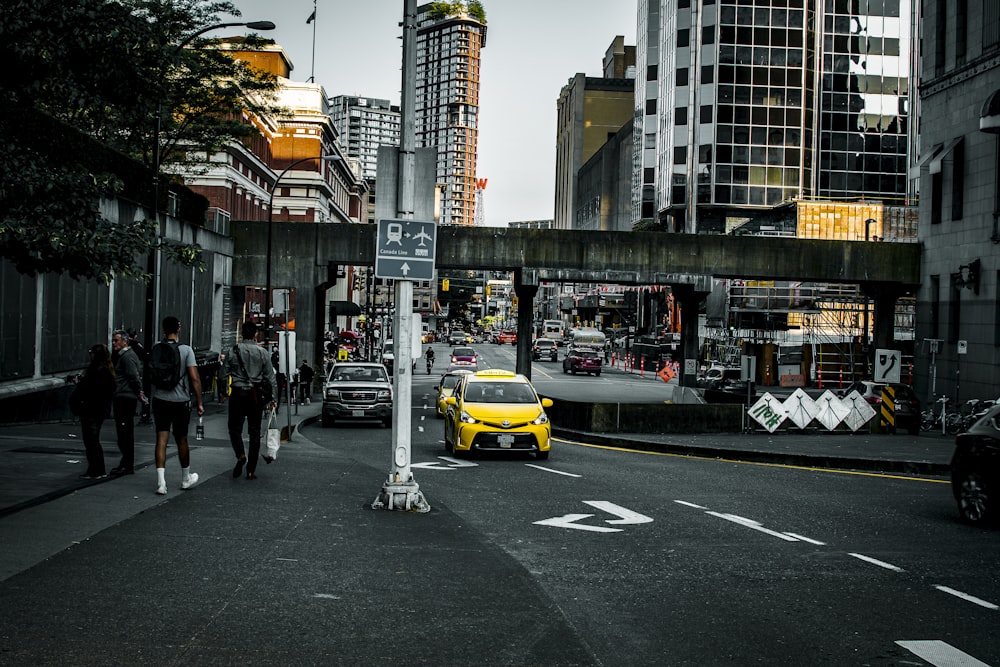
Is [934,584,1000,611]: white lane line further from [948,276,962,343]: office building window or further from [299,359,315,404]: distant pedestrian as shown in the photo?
[299,359,315,404]: distant pedestrian

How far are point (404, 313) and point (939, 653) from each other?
6.97m

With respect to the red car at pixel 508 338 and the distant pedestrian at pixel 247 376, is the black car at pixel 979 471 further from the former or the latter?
the red car at pixel 508 338

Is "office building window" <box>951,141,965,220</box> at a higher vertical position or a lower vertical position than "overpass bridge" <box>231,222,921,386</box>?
higher

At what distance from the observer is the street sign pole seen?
39.0 ft

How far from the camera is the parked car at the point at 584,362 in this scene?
7662 cm

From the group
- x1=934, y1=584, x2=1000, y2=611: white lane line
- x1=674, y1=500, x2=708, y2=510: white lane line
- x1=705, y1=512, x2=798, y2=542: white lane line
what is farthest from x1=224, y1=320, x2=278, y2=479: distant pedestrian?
x1=934, y1=584, x2=1000, y2=611: white lane line

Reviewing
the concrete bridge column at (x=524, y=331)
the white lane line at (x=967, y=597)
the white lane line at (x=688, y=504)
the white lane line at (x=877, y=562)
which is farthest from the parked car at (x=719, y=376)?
the white lane line at (x=967, y=597)

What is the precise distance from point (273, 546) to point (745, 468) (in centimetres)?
1260

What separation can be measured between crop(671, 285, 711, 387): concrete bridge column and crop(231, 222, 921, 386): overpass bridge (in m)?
0.41

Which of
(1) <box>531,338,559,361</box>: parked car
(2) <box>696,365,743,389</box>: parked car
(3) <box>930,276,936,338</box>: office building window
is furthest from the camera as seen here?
(1) <box>531,338,559,361</box>: parked car

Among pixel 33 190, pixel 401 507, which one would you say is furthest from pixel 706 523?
pixel 33 190

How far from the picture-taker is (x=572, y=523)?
11.6m

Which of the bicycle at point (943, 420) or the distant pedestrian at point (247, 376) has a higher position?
the distant pedestrian at point (247, 376)

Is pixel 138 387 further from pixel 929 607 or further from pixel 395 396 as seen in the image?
pixel 929 607
